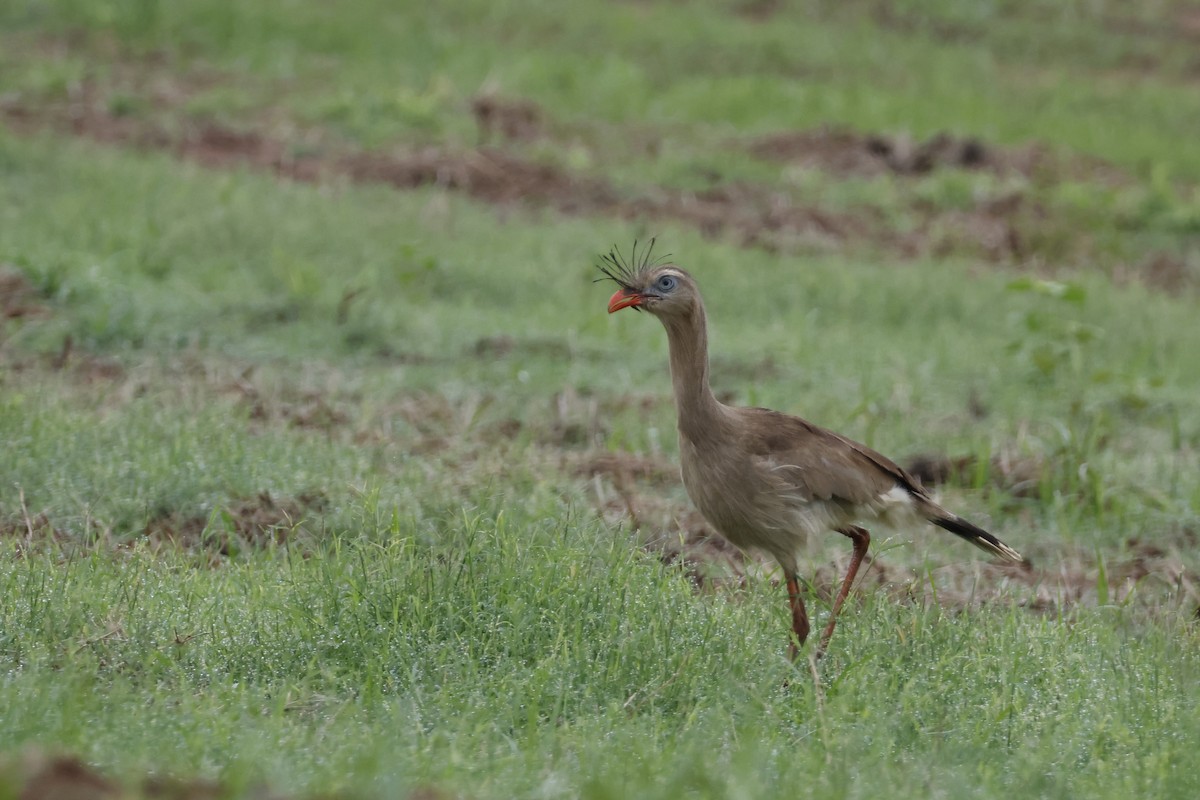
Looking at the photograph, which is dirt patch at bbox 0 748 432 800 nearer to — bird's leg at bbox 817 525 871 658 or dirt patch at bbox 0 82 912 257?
bird's leg at bbox 817 525 871 658

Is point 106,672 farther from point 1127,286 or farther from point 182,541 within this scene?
point 1127,286

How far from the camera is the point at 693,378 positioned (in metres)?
4.81

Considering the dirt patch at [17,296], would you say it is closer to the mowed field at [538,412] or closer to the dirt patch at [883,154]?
→ the mowed field at [538,412]

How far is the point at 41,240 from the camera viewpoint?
9.39m

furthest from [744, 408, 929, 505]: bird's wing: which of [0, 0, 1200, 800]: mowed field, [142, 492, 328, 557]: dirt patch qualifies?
[142, 492, 328, 557]: dirt patch

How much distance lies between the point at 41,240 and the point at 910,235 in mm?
7049

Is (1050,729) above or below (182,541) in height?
above

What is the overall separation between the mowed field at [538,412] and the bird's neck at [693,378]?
0.42 meters

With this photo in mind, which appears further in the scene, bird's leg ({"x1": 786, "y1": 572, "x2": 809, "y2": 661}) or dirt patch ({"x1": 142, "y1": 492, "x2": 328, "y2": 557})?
dirt patch ({"x1": 142, "y1": 492, "x2": 328, "y2": 557})

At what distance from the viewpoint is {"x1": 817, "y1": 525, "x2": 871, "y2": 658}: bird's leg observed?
4.39m

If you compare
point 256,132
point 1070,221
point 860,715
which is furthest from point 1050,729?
point 256,132

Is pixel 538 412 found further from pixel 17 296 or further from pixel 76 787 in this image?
pixel 76 787

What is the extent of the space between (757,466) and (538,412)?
2.86 m

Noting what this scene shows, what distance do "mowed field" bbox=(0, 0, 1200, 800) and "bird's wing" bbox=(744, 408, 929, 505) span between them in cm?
35
